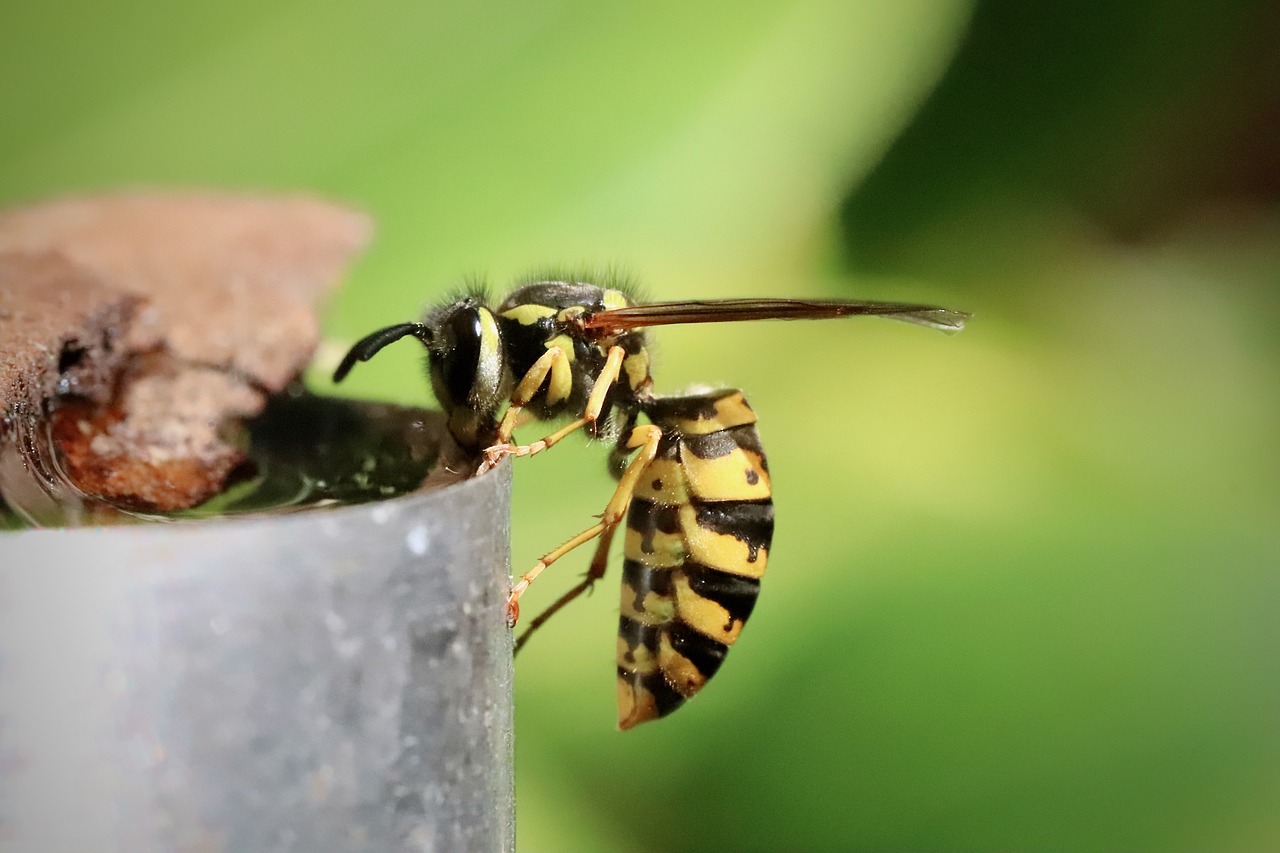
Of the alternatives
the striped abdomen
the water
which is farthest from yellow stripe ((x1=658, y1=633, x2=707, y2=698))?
the water

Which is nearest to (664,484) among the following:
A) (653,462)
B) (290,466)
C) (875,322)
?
(653,462)

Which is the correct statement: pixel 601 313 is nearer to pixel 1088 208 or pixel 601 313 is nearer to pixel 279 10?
pixel 279 10

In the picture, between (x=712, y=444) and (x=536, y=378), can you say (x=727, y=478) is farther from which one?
(x=536, y=378)

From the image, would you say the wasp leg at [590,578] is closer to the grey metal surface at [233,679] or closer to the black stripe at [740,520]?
the black stripe at [740,520]

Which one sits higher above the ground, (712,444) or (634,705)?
(712,444)

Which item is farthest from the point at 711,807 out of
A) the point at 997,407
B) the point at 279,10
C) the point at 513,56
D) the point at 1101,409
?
the point at 279,10

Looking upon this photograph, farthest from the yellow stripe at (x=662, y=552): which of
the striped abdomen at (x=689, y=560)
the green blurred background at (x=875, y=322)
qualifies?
the green blurred background at (x=875, y=322)

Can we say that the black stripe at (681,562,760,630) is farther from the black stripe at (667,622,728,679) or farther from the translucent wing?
the translucent wing
